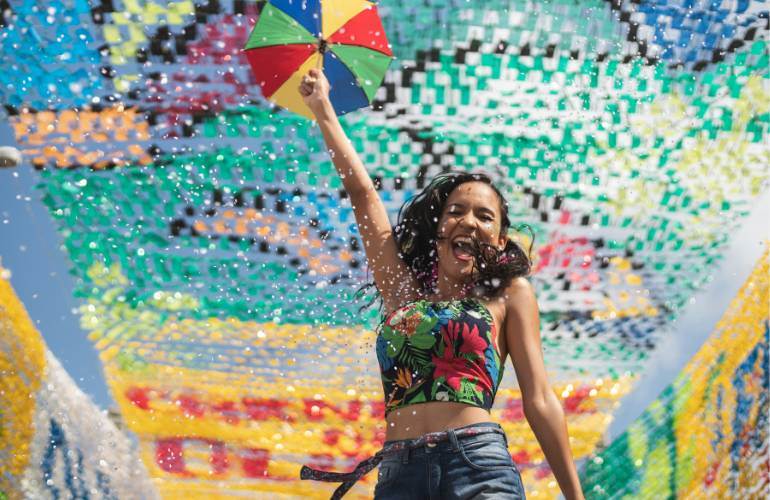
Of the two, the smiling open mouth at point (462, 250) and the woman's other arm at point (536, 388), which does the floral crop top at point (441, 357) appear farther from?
the smiling open mouth at point (462, 250)

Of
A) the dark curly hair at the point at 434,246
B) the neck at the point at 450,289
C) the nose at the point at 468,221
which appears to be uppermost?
the nose at the point at 468,221

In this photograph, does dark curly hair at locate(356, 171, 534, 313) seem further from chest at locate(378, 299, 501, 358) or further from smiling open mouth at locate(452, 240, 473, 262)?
chest at locate(378, 299, 501, 358)

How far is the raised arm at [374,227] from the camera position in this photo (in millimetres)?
2318

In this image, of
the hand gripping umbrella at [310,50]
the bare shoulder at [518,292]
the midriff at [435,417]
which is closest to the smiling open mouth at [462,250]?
the bare shoulder at [518,292]

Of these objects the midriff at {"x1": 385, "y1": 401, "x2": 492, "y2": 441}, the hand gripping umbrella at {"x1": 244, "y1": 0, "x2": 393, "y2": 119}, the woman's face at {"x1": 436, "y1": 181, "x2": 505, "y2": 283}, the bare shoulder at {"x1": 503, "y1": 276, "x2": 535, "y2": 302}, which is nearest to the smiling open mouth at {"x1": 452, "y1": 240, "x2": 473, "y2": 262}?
the woman's face at {"x1": 436, "y1": 181, "x2": 505, "y2": 283}

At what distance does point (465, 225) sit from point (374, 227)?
277 mm

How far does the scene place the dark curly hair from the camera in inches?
87.0

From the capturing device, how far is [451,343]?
1.98 metres

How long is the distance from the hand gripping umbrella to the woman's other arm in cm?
137

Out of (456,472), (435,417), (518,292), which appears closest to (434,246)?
(518,292)

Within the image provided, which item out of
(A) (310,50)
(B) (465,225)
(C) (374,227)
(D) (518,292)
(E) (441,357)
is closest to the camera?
(E) (441,357)

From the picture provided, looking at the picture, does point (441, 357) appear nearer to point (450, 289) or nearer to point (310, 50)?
point (450, 289)

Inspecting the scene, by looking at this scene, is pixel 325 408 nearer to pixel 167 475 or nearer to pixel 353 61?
pixel 167 475

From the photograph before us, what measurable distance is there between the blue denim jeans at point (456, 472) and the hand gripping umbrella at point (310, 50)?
169 cm
